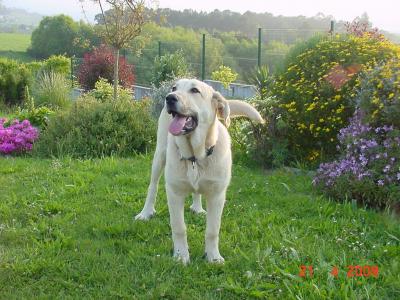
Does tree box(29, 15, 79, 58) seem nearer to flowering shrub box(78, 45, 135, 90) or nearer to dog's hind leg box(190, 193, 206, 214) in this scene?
flowering shrub box(78, 45, 135, 90)

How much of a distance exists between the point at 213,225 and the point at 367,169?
218cm

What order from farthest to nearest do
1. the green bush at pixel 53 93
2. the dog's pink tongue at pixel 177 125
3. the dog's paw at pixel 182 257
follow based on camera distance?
the green bush at pixel 53 93 < the dog's paw at pixel 182 257 < the dog's pink tongue at pixel 177 125

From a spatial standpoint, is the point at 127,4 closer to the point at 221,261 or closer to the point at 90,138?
the point at 90,138

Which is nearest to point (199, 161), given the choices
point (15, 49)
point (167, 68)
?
point (167, 68)

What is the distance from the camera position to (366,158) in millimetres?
5344

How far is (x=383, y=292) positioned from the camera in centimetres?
341

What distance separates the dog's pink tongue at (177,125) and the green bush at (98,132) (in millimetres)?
4470

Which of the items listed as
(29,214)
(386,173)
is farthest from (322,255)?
(29,214)

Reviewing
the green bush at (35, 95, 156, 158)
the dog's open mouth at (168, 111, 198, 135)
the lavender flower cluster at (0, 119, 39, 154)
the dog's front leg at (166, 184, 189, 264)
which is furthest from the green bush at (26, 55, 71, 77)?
the dog's open mouth at (168, 111, 198, 135)

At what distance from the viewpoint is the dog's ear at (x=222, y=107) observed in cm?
399

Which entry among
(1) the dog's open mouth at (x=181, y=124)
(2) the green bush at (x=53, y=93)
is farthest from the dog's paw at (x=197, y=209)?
(2) the green bush at (x=53, y=93)

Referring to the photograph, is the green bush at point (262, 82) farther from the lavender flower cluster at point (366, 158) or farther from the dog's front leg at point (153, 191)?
the dog's front leg at point (153, 191)

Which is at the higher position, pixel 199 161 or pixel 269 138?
pixel 199 161

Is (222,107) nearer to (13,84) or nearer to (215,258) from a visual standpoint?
(215,258)
